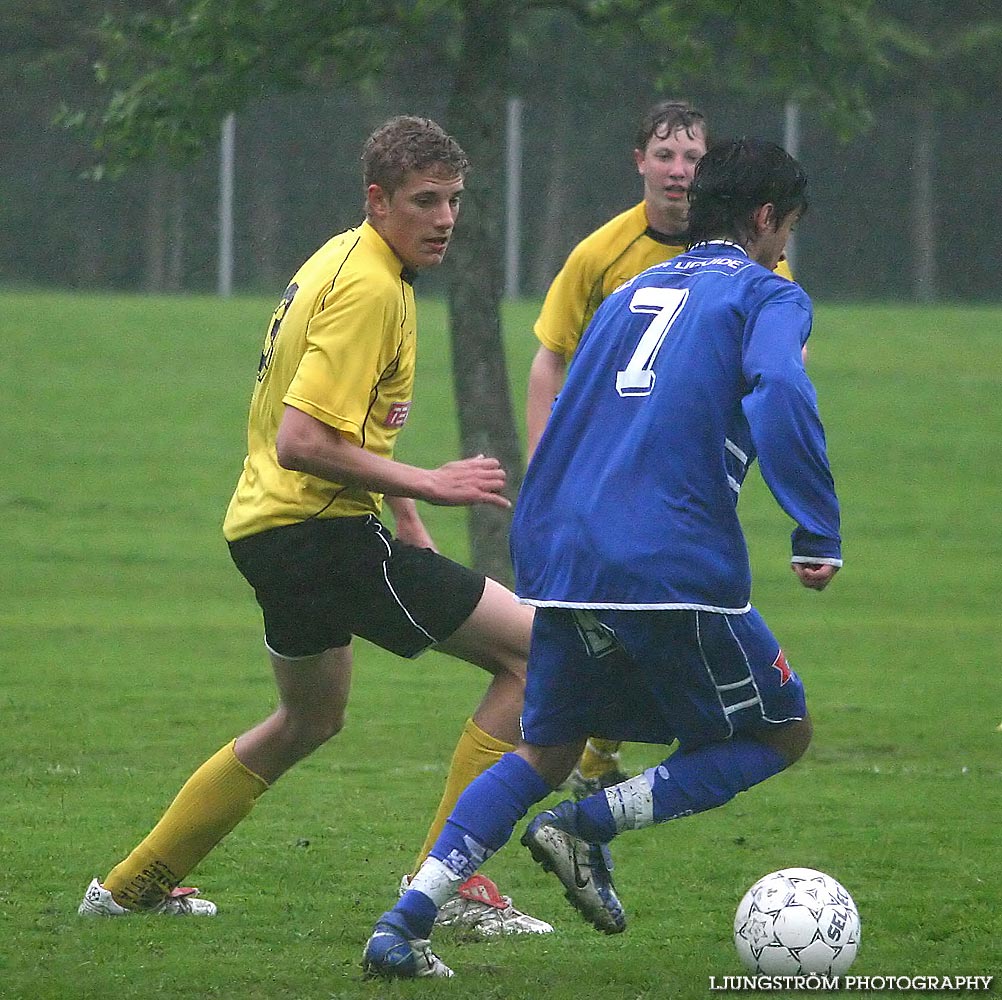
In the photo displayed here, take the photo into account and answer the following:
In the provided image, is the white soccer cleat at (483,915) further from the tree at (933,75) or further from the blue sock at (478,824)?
the tree at (933,75)

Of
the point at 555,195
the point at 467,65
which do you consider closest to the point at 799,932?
the point at 467,65

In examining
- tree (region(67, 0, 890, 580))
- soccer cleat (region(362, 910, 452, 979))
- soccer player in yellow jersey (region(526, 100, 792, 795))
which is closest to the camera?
soccer cleat (region(362, 910, 452, 979))

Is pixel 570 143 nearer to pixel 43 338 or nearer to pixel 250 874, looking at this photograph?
pixel 43 338

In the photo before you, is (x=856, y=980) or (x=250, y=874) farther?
(x=250, y=874)

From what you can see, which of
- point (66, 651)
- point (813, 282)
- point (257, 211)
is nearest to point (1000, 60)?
point (813, 282)

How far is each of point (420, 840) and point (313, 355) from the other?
2.04 m

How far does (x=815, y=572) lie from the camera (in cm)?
427

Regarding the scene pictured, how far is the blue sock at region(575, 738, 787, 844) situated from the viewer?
4539 millimetres

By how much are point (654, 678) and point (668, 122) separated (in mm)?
2882

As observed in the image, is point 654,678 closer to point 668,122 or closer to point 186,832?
point 186,832

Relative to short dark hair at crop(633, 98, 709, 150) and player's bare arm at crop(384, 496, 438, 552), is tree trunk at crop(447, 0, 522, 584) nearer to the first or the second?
short dark hair at crop(633, 98, 709, 150)

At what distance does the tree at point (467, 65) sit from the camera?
10305 millimetres

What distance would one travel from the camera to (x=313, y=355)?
4711 millimetres

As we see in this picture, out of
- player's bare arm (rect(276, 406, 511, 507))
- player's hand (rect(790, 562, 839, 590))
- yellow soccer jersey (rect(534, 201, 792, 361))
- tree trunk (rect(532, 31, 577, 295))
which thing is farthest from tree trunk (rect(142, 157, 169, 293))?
player's hand (rect(790, 562, 839, 590))
